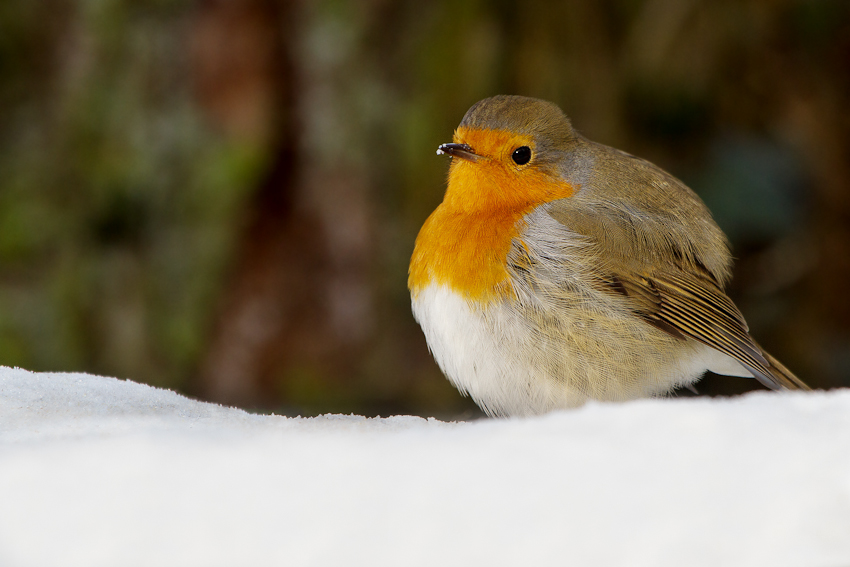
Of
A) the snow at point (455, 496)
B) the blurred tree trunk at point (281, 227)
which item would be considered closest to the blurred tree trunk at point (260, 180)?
the blurred tree trunk at point (281, 227)

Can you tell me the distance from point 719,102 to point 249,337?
2569mm

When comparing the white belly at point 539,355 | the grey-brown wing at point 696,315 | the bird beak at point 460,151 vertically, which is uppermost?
the bird beak at point 460,151

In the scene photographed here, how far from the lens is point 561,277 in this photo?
237 centimetres

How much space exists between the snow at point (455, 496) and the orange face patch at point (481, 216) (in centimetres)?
119

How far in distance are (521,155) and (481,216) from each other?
0.85ft

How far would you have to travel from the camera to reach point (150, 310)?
12.4 feet

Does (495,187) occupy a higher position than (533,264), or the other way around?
(495,187)

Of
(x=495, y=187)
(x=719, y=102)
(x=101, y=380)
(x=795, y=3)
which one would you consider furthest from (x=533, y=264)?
(x=795, y=3)

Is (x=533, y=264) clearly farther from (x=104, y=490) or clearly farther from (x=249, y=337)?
(x=249, y=337)

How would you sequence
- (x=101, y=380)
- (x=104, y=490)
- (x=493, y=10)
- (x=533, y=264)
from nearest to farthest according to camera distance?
(x=104, y=490) → (x=101, y=380) → (x=533, y=264) → (x=493, y=10)

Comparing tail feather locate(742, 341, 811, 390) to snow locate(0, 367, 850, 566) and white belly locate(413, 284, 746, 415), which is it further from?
snow locate(0, 367, 850, 566)

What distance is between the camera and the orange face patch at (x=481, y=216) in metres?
2.37

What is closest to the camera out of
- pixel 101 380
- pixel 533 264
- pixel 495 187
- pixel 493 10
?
pixel 101 380

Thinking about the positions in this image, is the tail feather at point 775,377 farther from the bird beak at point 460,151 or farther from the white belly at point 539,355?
the bird beak at point 460,151
